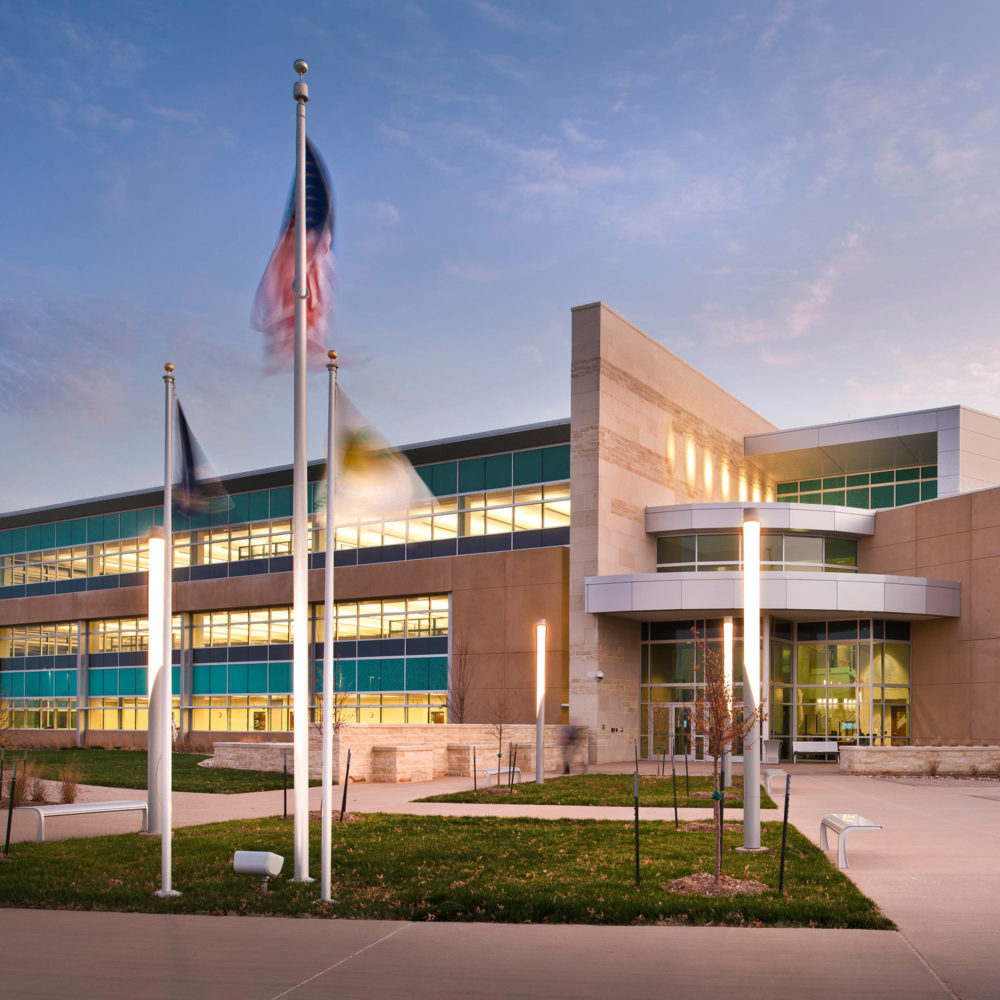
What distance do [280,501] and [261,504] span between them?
1.26 meters

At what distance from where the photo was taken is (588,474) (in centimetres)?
3859

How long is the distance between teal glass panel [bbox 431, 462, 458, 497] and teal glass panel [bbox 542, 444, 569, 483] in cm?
442

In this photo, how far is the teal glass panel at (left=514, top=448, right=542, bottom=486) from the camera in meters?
41.5

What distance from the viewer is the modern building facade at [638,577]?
37.7 meters

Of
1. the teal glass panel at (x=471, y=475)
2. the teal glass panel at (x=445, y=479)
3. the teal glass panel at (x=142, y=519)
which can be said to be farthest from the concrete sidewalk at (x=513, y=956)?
the teal glass panel at (x=142, y=519)

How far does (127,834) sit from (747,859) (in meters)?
8.95

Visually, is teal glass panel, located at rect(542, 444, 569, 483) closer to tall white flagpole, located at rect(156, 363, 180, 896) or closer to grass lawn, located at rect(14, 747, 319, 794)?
grass lawn, located at rect(14, 747, 319, 794)

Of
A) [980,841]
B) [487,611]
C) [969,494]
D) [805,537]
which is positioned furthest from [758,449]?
[980,841]

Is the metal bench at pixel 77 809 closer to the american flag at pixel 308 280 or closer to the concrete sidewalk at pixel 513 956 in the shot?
the concrete sidewalk at pixel 513 956

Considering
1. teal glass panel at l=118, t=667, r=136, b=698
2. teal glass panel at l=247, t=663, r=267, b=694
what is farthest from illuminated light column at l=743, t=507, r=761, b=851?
teal glass panel at l=118, t=667, r=136, b=698

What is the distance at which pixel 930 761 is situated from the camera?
31.1m

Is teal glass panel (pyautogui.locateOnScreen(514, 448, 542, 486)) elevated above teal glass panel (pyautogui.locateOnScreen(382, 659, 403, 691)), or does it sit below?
above

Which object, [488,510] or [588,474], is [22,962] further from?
[488,510]

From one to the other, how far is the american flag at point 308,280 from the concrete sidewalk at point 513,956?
5.73m
